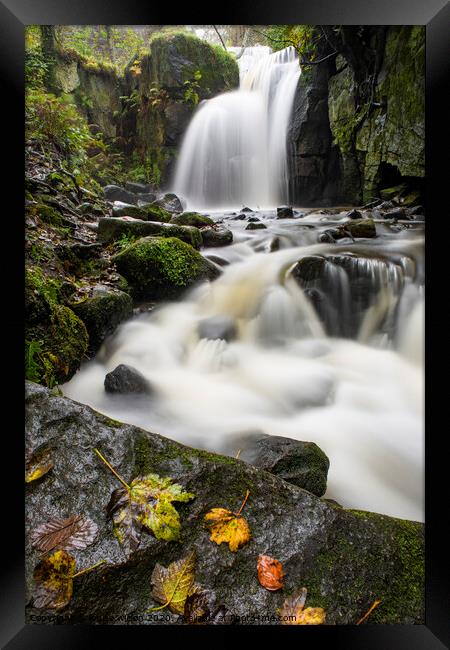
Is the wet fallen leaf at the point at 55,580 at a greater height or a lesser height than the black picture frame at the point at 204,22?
lesser

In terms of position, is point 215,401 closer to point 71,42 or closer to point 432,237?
point 432,237

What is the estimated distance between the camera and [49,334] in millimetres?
1756

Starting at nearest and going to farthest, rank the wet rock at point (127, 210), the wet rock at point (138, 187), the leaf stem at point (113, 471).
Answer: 1. the leaf stem at point (113, 471)
2. the wet rock at point (127, 210)
3. the wet rock at point (138, 187)

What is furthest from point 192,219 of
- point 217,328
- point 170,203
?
point 217,328

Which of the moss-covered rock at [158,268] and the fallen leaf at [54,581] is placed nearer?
the fallen leaf at [54,581]

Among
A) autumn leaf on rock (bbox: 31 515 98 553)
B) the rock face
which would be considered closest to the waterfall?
the rock face

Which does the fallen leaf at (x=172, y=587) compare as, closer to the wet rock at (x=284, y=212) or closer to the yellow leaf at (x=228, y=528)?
the yellow leaf at (x=228, y=528)

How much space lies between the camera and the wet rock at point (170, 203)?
8.91ft

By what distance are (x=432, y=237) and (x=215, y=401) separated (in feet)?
4.18

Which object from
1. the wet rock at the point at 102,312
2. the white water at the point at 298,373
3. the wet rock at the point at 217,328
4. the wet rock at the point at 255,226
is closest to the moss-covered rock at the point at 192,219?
the wet rock at the point at 255,226

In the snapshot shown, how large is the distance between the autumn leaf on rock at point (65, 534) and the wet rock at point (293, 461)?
706 mm

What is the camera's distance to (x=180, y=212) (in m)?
2.76

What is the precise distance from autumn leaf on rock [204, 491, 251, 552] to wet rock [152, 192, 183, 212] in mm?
2257

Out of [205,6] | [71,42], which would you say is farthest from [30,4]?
[205,6]
